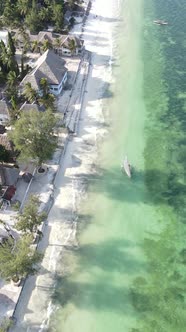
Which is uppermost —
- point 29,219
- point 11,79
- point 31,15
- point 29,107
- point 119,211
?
point 31,15

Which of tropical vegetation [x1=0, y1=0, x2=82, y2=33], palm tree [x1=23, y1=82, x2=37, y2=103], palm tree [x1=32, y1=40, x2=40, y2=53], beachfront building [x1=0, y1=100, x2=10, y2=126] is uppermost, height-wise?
tropical vegetation [x1=0, y1=0, x2=82, y2=33]

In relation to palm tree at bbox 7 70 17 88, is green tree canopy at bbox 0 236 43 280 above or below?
below

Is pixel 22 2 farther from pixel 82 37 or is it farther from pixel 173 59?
pixel 173 59

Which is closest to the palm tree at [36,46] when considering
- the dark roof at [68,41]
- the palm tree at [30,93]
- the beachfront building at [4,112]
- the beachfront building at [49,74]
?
the dark roof at [68,41]

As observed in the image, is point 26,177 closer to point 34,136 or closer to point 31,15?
point 34,136

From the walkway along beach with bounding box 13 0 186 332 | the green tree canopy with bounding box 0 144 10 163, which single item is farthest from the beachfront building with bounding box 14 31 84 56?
the green tree canopy with bounding box 0 144 10 163

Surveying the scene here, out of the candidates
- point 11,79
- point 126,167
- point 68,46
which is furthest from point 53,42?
point 126,167

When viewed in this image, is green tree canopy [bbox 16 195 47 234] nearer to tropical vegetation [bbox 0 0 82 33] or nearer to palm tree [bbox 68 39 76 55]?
palm tree [bbox 68 39 76 55]
